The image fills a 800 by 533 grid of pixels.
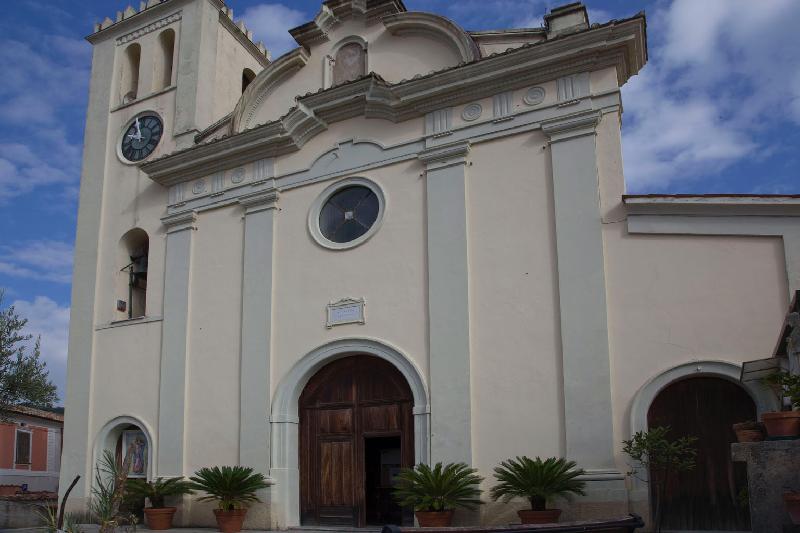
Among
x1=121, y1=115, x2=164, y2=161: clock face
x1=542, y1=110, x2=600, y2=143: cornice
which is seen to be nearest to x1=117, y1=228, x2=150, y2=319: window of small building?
x1=121, y1=115, x2=164, y2=161: clock face

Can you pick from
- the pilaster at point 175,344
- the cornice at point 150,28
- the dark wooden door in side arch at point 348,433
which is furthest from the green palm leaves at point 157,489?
the cornice at point 150,28

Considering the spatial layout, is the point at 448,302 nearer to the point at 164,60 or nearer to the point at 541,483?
the point at 541,483

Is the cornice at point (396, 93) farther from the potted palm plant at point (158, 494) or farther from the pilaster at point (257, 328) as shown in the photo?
the potted palm plant at point (158, 494)

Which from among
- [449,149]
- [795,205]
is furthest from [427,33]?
[795,205]

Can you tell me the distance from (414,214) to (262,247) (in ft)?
10.7

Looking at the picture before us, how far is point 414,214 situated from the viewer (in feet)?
47.2

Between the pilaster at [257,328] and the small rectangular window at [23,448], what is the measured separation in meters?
18.6

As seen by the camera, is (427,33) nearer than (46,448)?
Yes

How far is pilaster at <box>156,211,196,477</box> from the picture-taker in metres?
15.9

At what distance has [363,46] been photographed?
53.3 feet

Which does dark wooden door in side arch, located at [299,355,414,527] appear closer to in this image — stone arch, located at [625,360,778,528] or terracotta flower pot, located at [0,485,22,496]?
stone arch, located at [625,360,778,528]

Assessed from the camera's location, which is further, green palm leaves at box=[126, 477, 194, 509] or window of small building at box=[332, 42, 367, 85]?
window of small building at box=[332, 42, 367, 85]

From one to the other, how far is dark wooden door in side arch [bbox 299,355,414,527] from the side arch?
12.7ft

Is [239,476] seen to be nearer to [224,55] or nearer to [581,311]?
[581,311]
